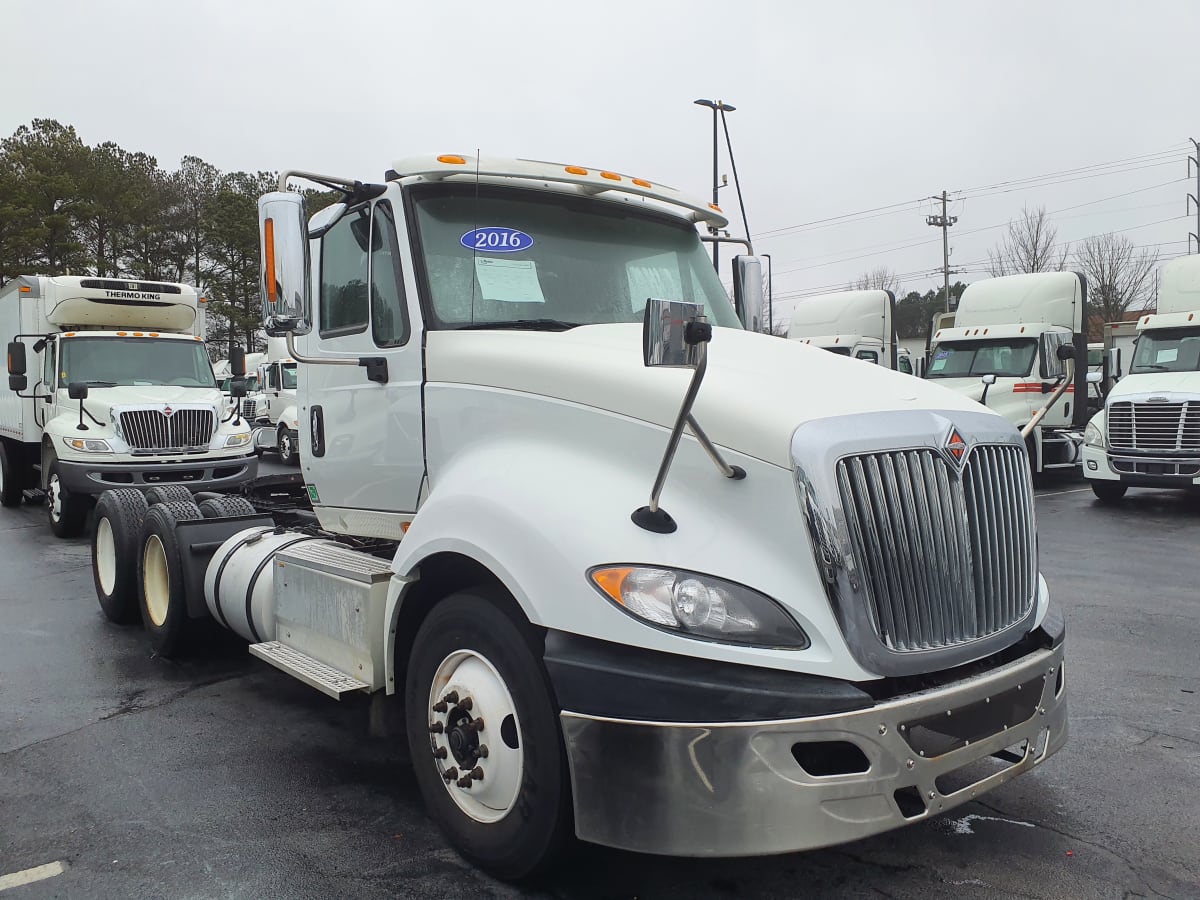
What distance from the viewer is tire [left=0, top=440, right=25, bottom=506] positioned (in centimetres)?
1413

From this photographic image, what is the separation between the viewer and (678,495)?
294cm

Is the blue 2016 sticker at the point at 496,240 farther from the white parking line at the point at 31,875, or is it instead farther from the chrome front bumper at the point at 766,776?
the white parking line at the point at 31,875

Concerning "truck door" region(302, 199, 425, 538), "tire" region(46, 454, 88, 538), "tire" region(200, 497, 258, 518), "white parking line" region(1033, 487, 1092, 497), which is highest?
"truck door" region(302, 199, 425, 538)

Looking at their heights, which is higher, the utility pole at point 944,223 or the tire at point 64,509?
the utility pole at point 944,223

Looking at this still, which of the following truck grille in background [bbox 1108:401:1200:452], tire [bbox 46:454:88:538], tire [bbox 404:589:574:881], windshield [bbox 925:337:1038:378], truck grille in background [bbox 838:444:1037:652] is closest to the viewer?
truck grille in background [bbox 838:444:1037:652]

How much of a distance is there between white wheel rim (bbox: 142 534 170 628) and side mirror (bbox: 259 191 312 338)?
3.00 metres

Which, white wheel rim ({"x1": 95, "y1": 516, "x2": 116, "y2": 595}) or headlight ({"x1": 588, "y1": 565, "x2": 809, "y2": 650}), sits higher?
headlight ({"x1": 588, "y1": 565, "x2": 809, "y2": 650})

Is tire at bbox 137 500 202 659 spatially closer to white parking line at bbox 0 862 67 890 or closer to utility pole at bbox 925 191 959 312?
white parking line at bbox 0 862 67 890

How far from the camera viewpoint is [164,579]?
20.5 feet

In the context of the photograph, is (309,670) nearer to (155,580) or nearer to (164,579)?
(164,579)

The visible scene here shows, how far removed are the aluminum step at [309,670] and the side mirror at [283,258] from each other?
148 cm

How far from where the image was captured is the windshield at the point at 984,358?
54.1 feet

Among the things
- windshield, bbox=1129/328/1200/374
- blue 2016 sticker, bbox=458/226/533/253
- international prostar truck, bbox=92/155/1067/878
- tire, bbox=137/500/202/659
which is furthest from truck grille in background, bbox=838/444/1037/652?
windshield, bbox=1129/328/1200/374

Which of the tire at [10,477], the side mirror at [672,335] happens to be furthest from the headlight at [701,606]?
the tire at [10,477]
